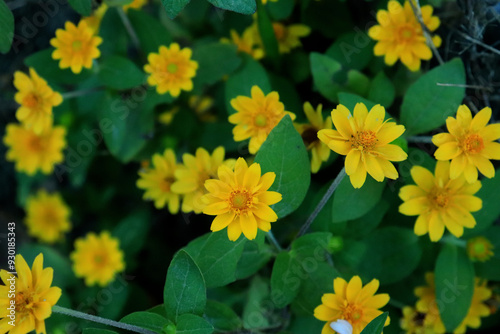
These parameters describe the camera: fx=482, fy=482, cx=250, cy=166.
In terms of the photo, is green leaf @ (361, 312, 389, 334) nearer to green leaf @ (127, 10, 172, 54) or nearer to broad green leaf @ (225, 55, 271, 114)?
broad green leaf @ (225, 55, 271, 114)

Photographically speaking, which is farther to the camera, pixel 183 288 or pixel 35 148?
pixel 35 148

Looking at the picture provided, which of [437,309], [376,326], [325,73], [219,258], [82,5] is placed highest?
[82,5]

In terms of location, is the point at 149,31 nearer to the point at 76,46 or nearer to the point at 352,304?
the point at 76,46

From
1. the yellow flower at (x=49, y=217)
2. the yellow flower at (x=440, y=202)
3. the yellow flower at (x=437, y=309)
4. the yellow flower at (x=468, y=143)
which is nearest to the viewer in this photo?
the yellow flower at (x=468, y=143)

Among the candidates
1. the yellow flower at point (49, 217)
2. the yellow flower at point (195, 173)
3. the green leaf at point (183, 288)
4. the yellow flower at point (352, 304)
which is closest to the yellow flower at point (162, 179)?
the yellow flower at point (195, 173)

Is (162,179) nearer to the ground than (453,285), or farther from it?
farther from it

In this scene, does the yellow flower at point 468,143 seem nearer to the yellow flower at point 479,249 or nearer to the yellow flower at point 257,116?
the yellow flower at point 479,249

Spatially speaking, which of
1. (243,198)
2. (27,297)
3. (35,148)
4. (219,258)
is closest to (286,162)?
(243,198)
